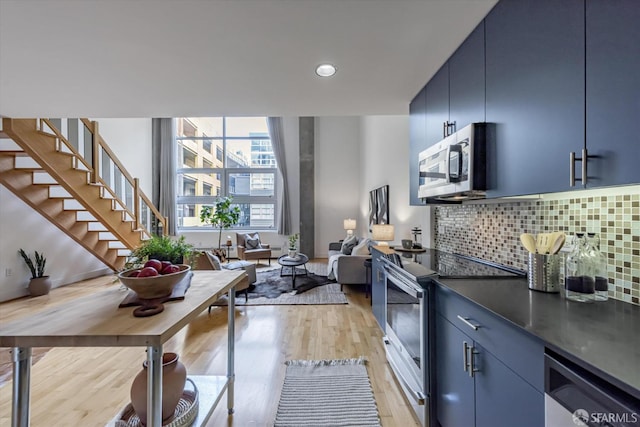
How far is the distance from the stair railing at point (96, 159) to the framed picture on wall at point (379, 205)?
390 cm

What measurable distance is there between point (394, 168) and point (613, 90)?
153 inches

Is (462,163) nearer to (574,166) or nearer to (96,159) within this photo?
(574,166)

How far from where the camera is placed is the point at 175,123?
323 inches

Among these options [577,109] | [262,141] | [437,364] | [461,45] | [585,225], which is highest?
[262,141]

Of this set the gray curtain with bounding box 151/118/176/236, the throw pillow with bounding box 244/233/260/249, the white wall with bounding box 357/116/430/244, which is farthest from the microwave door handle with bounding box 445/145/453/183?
the gray curtain with bounding box 151/118/176/236

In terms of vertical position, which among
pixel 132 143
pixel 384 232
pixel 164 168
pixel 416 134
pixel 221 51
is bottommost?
pixel 384 232

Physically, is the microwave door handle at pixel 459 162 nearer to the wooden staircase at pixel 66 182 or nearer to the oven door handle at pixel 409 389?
the oven door handle at pixel 409 389

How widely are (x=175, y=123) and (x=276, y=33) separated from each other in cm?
772

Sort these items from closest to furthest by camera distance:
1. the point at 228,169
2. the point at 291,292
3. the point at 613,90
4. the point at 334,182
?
the point at 613,90 → the point at 291,292 → the point at 334,182 → the point at 228,169

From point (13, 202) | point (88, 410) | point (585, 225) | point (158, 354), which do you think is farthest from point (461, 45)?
point (13, 202)

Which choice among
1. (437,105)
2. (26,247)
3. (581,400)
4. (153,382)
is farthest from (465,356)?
(26,247)

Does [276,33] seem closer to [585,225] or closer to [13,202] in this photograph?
[585,225]

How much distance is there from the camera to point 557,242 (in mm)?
1321

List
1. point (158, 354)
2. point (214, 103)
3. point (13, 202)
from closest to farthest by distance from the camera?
point (158, 354), point (214, 103), point (13, 202)
